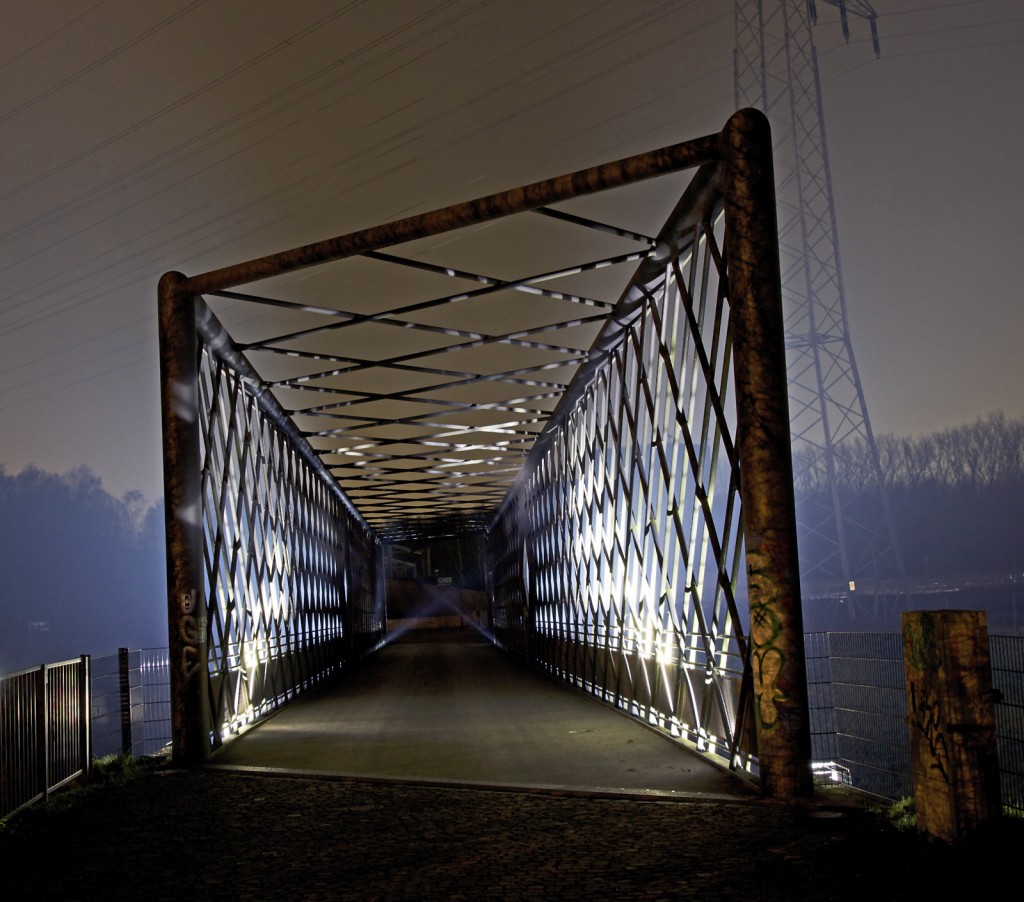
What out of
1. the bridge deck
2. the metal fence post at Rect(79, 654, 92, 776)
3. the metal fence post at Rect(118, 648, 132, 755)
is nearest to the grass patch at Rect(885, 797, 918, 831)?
the bridge deck

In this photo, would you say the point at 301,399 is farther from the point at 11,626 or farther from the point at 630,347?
the point at 11,626

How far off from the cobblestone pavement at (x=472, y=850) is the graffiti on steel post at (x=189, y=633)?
7.72 feet

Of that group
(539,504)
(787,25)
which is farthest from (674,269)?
(787,25)

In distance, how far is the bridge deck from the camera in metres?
9.35

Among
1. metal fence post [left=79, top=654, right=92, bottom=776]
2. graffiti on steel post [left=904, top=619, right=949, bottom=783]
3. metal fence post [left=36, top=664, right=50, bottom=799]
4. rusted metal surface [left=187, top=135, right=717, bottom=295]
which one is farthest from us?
metal fence post [left=79, top=654, right=92, bottom=776]

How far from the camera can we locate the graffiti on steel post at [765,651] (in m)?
8.03

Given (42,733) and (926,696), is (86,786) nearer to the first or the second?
(42,733)

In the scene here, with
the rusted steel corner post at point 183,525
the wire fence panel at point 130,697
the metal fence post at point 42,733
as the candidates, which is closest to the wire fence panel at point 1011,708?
the metal fence post at point 42,733

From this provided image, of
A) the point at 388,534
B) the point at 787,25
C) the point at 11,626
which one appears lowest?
the point at 11,626

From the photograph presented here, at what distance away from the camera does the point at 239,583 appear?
20.7 metres

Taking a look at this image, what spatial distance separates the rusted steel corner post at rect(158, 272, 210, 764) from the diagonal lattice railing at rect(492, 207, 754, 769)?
535 cm

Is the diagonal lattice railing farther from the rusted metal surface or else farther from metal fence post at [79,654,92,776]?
metal fence post at [79,654,92,776]

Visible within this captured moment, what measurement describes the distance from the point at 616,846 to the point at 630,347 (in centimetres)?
926

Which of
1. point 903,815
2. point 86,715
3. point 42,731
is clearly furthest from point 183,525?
point 903,815
